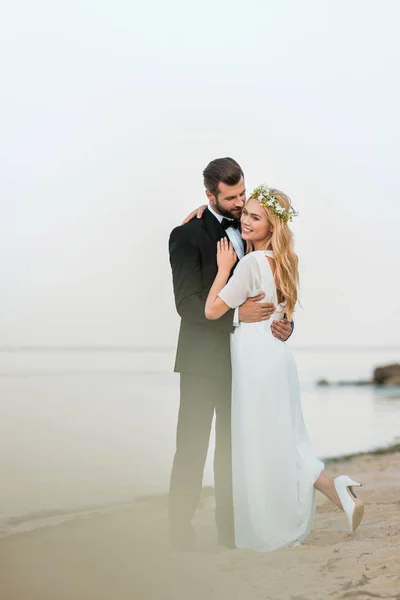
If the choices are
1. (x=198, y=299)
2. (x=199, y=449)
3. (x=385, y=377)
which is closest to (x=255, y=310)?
(x=198, y=299)

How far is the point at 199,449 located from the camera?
3.81m

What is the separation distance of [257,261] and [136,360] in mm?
3499

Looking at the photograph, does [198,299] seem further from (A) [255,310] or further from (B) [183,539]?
(B) [183,539]

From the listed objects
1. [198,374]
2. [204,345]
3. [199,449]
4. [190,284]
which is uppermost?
[190,284]

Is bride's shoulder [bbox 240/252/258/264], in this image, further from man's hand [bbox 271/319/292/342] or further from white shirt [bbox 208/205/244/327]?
man's hand [bbox 271/319/292/342]

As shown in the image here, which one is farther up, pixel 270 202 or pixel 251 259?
pixel 270 202

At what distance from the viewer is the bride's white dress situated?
3684 mm

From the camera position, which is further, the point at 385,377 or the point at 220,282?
the point at 385,377

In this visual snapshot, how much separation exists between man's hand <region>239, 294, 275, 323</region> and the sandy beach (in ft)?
3.20

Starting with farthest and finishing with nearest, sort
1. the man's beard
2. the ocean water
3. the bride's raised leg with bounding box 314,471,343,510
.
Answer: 1. the ocean water
2. the man's beard
3. the bride's raised leg with bounding box 314,471,343,510

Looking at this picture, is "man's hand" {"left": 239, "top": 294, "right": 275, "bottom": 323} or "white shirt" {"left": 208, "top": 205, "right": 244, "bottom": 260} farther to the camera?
"white shirt" {"left": 208, "top": 205, "right": 244, "bottom": 260}

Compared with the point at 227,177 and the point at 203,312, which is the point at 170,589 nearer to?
the point at 203,312

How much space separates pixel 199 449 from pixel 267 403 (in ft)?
1.25

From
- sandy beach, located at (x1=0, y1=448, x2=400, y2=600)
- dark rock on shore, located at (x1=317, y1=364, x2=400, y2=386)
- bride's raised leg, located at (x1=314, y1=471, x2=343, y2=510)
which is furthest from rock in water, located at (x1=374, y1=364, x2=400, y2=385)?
bride's raised leg, located at (x1=314, y1=471, x2=343, y2=510)
